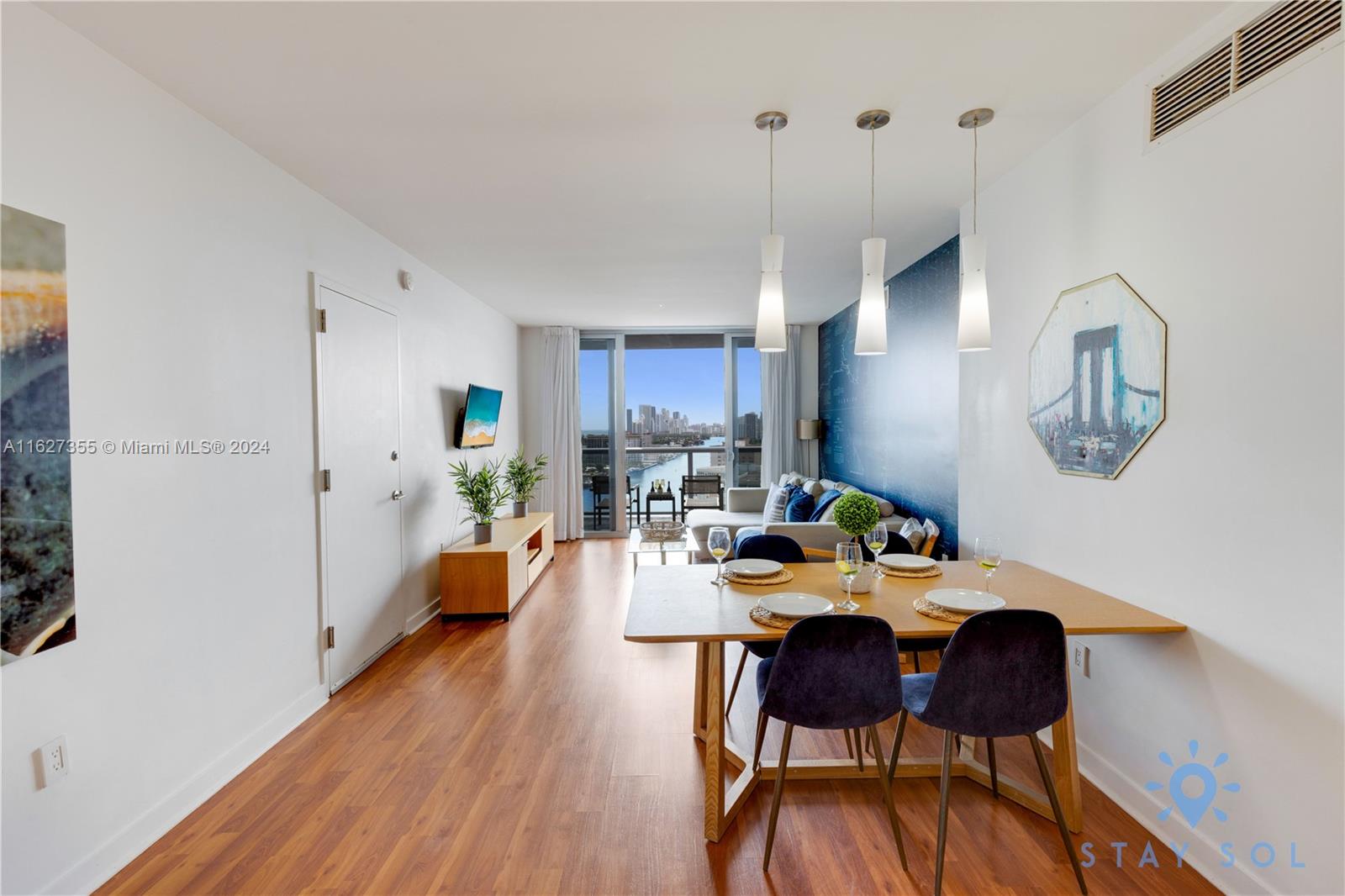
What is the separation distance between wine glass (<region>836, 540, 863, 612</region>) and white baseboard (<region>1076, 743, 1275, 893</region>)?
41.2 inches

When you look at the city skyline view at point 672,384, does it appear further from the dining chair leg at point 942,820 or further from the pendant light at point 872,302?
the dining chair leg at point 942,820

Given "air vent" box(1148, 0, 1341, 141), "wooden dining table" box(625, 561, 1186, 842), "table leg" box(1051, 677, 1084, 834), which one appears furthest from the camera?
"table leg" box(1051, 677, 1084, 834)

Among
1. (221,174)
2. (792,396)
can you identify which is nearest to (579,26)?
(221,174)

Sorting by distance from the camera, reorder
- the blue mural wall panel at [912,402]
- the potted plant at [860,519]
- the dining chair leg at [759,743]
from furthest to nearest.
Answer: the blue mural wall panel at [912,402] < the potted plant at [860,519] < the dining chair leg at [759,743]

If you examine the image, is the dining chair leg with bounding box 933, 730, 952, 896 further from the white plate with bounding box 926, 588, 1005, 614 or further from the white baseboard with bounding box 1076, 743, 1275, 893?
the white baseboard with bounding box 1076, 743, 1275, 893

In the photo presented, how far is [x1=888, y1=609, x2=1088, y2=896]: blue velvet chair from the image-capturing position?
1.77 metres

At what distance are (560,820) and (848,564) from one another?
1.33 meters

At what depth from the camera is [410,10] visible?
1.71 meters

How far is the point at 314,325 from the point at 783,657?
270cm

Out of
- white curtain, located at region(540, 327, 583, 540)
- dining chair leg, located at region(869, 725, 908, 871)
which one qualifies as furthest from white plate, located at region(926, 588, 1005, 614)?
white curtain, located at region(540, 327, 583, 540)

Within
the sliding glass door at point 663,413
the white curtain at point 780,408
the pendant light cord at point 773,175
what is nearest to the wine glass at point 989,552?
the pendant light cord at point 773,175

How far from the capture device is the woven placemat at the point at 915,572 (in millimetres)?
2518

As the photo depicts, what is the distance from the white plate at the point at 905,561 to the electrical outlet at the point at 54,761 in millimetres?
2767

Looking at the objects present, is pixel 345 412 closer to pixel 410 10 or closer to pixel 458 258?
pixel 458 258
